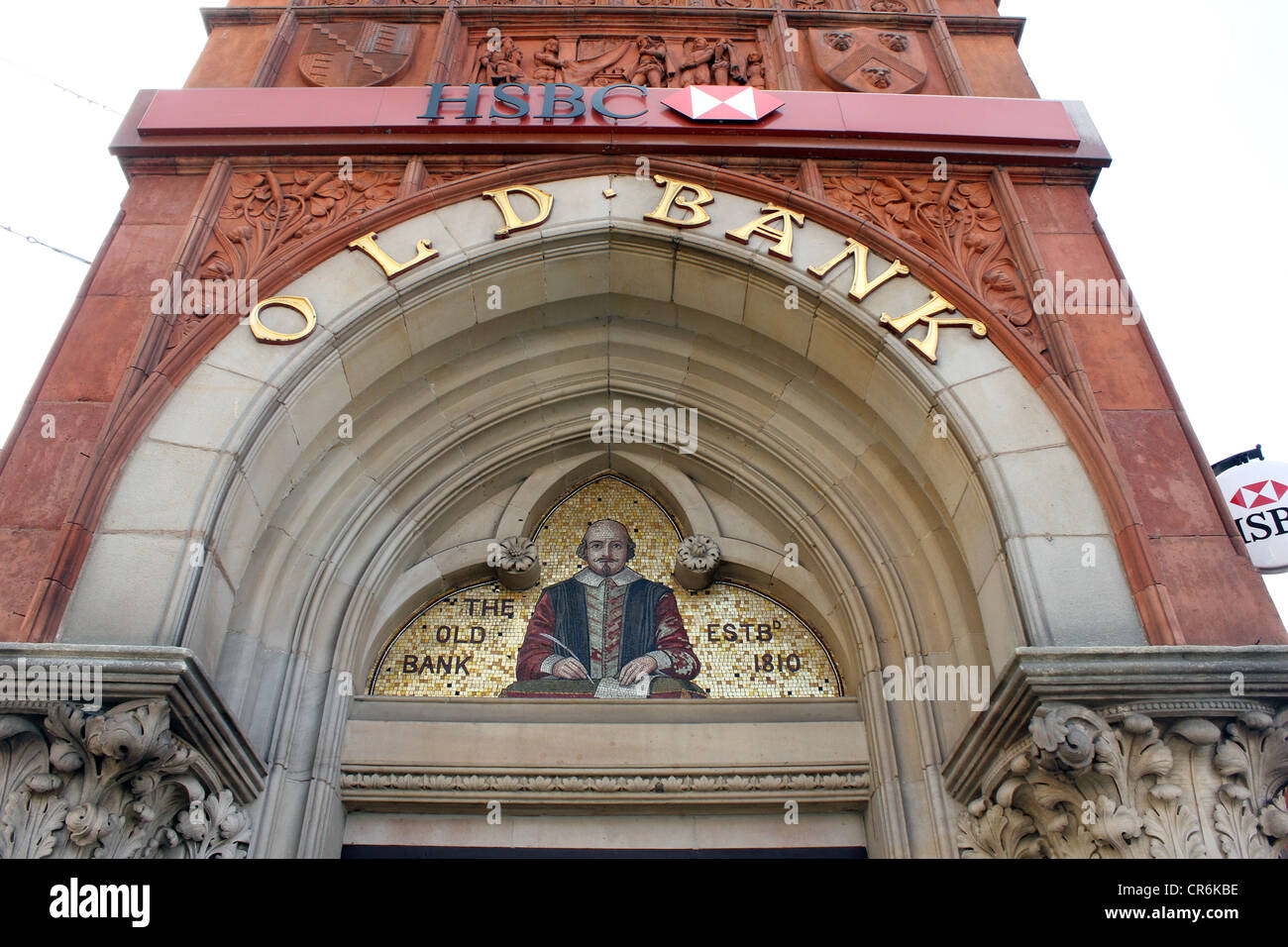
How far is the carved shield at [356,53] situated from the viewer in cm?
929

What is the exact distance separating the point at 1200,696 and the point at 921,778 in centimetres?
196

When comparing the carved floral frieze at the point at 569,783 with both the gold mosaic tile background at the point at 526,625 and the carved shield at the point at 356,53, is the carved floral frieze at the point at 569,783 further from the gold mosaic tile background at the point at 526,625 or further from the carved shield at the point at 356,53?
the carved shield at the point at 356,53

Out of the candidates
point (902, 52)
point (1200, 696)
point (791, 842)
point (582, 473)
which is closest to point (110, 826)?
point (791, 842)

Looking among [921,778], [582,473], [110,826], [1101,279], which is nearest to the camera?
[110,826]

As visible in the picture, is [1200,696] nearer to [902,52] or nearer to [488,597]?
[488,597]

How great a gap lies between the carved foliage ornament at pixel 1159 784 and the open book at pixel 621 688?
9.55ft

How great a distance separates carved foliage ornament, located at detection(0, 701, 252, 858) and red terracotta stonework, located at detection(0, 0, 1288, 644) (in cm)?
71

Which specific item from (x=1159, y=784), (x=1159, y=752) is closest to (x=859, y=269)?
(x=1159, y=752)

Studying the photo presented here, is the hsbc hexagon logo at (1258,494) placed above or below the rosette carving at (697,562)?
above

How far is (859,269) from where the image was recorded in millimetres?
7727

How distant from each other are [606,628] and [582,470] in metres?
1.56

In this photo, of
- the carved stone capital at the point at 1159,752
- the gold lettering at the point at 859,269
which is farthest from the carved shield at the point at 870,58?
the carved stone capital at the point at 1159,752

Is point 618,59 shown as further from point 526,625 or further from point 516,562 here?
point 526,625

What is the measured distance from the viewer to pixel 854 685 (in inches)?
297
